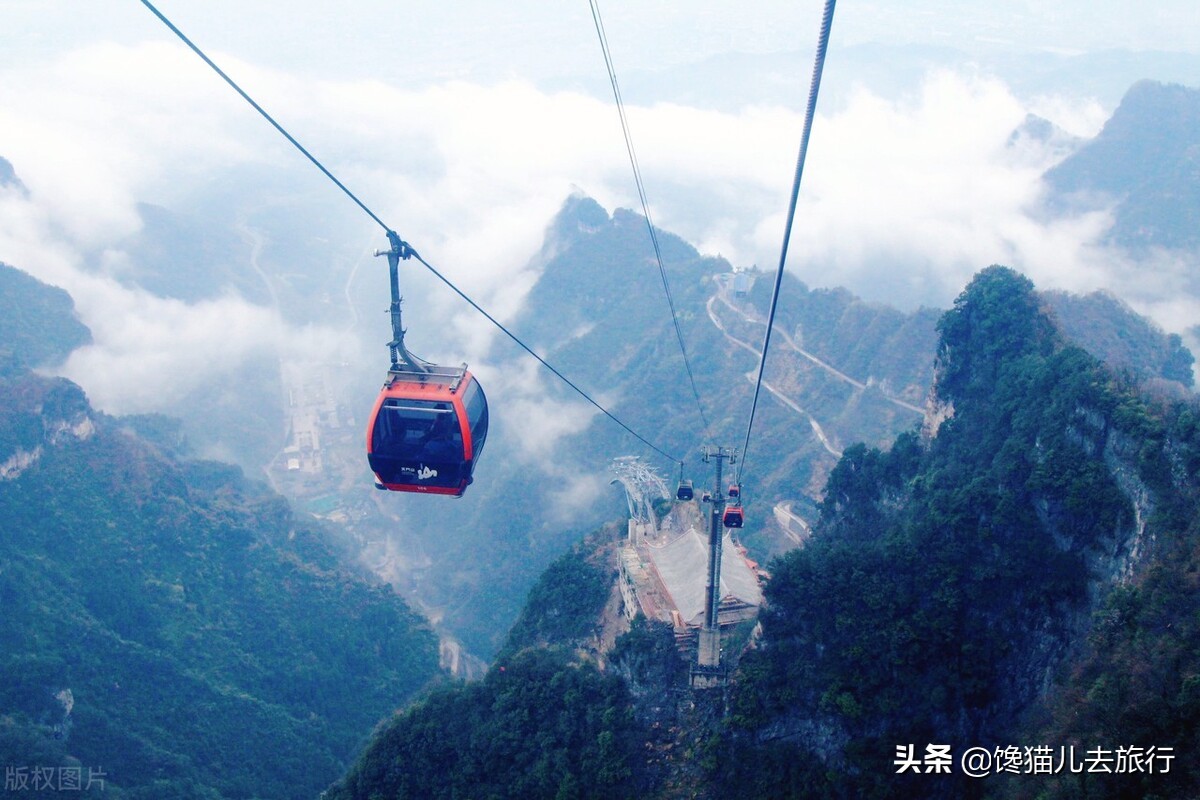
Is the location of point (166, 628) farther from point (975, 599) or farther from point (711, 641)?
point (975, 599)

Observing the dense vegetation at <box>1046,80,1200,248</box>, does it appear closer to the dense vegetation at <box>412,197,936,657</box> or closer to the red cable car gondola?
the dense vegetation at <box>412,197,936,657</box>

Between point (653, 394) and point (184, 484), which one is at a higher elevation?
point (653, 394)

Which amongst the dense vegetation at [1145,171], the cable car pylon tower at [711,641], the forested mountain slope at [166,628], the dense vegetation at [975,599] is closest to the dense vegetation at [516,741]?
the cable car pylon tower at [711,641]

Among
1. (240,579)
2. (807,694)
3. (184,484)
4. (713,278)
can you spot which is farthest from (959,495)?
(713,278)

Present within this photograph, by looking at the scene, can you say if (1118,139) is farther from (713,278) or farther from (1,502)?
(1,502)

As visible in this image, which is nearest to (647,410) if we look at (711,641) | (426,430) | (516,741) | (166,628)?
(166,628)
